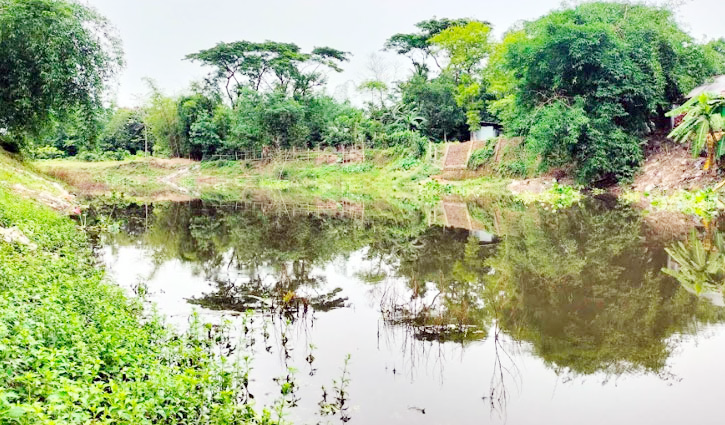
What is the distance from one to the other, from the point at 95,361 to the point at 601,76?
26.7 m

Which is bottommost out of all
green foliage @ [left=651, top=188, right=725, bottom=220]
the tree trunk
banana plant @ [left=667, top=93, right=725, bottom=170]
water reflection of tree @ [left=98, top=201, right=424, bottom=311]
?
water reflection of tree @ [left=98, top=201, right=424, bottom=311]

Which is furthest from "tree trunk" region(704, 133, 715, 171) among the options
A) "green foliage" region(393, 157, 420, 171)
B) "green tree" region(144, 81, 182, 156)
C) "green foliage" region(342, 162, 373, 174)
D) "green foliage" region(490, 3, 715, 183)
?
"green tree" region(144, 81, 182, 156)

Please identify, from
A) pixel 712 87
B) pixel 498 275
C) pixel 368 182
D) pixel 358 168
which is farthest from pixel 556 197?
pixel 358 168

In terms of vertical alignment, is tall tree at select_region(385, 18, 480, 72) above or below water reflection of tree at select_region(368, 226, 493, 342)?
above

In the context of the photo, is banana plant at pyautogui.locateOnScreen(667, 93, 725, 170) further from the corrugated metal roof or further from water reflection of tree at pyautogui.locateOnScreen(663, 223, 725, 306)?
water reflection of tree at pyautogui.locateOnScreen(663, 223, 725, 306)

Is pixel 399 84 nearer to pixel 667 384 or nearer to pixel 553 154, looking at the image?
pixel 553 154

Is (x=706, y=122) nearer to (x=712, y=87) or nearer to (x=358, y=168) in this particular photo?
(x=712, y=87)

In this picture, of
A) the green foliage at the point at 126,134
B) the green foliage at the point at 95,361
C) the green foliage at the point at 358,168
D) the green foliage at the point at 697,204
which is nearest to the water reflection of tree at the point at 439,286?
the green foliage at the point at 95,361

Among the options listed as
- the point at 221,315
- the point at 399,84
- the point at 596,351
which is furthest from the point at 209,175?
the point at 596,351

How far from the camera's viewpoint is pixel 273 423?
3.96m

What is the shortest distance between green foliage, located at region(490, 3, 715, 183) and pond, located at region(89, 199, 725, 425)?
1214cm

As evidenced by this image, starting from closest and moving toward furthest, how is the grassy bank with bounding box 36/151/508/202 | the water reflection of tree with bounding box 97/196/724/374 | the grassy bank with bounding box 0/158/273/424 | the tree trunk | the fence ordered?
the grassy bank with bounding box 0/158/273/424
the water reflection of tree with bounding box 97/196/724/374
the tree trunk
the grassy bank with bounding box 36/151/508/202
the fence

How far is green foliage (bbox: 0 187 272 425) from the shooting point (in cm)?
316

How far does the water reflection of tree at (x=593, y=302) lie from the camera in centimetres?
563
